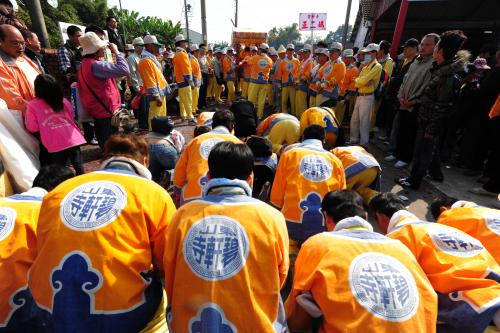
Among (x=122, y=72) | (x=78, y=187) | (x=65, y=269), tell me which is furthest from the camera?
(x=122, y=72)

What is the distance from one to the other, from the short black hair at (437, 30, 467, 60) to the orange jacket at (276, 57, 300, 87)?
5131mm

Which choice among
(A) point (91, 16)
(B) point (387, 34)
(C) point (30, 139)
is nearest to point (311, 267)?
(C) point (30, 139)

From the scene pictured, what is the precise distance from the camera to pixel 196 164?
2.90 meters

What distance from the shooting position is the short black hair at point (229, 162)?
166 cm

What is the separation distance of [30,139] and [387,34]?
13395 millimetres

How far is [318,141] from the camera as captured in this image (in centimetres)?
303

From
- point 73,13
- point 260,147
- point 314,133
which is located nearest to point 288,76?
point 260,147

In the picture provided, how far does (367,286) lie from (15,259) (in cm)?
180

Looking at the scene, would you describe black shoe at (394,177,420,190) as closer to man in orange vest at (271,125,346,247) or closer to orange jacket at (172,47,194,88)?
man in orange vest at (271,125,346,247)

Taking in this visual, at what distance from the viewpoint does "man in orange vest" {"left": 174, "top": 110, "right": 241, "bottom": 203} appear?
284 centimetres

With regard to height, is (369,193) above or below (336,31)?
below

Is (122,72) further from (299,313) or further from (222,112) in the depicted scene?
(299,313)

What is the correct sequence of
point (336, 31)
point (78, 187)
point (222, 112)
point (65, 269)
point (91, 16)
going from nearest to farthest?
point (65, 269) → point (78, 187) → point (222, 112) → point (91, 16) → point (336, 31)

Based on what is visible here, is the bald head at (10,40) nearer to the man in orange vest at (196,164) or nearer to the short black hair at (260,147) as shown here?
the man in orange vest at (196,164)
